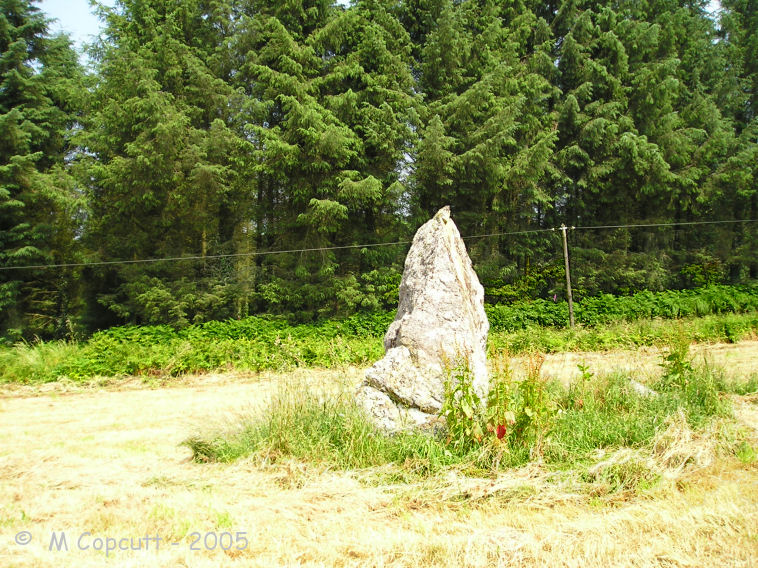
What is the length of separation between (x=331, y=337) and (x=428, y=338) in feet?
24.7

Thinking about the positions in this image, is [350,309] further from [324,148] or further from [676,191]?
[676,191]

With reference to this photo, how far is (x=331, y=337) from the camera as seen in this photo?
11.8 m

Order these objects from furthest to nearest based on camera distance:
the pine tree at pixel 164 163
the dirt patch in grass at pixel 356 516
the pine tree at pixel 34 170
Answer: the pine tree at pixel 34 170, the pine tree at pixel 164 163, the dirt patch in grass at pixel 356 516

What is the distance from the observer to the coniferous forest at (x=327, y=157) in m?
12.6

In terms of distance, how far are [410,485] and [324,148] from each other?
414 inches

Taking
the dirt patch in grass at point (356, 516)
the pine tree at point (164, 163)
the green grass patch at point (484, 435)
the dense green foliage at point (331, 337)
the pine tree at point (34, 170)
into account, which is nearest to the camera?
the dirt patch in grass at point (356, 516)

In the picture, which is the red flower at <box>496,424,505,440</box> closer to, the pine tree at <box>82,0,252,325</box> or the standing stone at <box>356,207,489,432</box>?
the standing stone at <box>356,207,489,432</box>

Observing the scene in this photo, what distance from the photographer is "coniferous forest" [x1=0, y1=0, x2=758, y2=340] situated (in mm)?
12570

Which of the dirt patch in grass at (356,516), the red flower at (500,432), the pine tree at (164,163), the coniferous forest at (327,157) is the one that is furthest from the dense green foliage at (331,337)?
the red flower at (500,432)

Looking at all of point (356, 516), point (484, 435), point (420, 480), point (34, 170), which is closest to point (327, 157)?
point (34, 170)

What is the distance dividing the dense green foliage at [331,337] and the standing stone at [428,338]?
304cm

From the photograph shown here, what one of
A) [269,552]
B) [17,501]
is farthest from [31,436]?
[269,552]

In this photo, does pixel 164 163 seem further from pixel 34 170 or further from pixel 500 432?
pixel 500 432

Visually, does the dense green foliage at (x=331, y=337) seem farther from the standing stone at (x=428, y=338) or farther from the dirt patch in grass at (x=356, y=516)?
the dirt patch in grass at (x=356, y=516)
